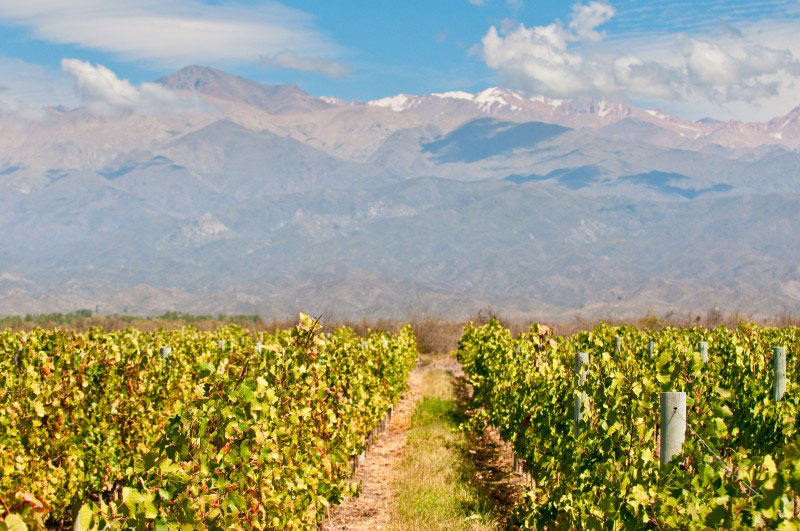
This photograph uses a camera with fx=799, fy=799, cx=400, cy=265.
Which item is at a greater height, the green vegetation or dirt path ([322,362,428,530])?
the green vegetation

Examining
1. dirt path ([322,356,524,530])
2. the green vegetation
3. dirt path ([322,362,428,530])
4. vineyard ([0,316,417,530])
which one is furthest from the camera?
dirt path ([322,356,524,530])

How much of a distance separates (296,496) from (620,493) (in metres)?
2.77

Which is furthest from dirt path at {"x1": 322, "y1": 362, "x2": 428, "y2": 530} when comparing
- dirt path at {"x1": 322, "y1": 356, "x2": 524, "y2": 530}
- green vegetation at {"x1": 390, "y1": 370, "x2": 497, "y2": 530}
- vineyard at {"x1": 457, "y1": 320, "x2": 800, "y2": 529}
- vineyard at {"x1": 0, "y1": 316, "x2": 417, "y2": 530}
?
vineyard at {"x1": 457, "y1": 320, "x2": 800, "y2": 529}

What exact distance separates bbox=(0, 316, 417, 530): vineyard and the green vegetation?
2.83 feet

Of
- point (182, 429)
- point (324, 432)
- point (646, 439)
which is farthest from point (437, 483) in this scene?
point (182, 429)

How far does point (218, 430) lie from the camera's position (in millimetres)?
4969

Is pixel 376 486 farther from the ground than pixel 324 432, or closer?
closer

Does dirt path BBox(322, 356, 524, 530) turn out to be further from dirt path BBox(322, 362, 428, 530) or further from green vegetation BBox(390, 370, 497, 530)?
green vegetation BBox(390, 370, 497, 530)

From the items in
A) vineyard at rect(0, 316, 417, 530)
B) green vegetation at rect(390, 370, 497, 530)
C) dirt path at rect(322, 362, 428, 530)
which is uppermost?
vineyard at rect(0, 316, 417, 530)

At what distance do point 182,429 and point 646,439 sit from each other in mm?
4294

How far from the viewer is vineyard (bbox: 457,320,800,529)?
3.80m

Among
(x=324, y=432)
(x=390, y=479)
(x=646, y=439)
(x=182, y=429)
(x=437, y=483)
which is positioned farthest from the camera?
(x=390, y=479)

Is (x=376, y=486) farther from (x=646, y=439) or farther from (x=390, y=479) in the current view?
(x=646, y=439)

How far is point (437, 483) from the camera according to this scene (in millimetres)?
10805
